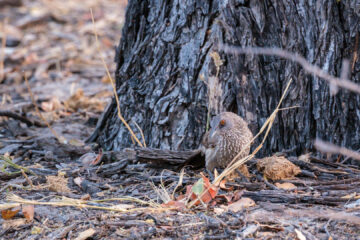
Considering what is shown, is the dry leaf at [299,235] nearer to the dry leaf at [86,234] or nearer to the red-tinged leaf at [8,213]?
the dry leaf at [86,234]

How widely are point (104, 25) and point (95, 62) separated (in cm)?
175

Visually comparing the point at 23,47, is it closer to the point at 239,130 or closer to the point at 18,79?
the point at 18,79

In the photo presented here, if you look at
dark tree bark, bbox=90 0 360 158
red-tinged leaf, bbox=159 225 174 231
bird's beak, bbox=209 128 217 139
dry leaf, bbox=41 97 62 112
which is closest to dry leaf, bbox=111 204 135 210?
red-tinged leaf, bbox=159 225 174 231

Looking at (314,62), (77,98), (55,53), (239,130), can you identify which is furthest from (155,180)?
(55,53)

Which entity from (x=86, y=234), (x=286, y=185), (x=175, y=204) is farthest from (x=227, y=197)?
(x=86, y=234)

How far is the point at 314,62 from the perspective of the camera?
3.77 meters

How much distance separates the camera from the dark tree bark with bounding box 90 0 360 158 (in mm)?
3736

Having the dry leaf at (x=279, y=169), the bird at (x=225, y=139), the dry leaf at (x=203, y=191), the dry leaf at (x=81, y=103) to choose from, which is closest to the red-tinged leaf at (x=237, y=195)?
the dry leaf at (x=203, y=191)

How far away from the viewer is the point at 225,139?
148 inches

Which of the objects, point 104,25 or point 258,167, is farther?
point 104,25

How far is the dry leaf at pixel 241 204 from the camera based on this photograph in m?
2.98

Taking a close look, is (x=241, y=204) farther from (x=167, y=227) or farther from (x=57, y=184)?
(x=57, y=184)

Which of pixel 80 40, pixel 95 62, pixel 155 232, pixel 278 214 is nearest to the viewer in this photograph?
pixel 155 232

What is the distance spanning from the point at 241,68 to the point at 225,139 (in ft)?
2.09
